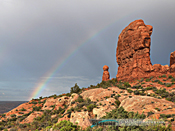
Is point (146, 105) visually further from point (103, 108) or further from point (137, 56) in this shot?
point (137, 56)

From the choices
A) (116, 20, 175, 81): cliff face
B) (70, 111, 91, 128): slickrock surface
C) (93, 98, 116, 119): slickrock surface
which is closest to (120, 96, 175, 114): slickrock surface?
(93, 98, 116, 119): slickrock surface

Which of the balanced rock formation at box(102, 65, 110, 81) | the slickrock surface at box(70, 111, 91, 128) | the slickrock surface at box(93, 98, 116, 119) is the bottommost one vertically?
the slickrock surface at box(70, 111, 91, 128)

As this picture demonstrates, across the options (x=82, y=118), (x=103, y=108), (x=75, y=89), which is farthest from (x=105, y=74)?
(x=82, y=118)

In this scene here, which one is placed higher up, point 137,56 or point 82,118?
point 137,56

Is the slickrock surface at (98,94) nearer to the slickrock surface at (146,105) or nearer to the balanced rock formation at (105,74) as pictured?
the slickrock surface at (146,105)

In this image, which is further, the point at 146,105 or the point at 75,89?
the point at 75,89

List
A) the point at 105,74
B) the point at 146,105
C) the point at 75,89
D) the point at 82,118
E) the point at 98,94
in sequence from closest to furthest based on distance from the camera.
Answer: the point at 146,105 < the point at 82,118 < the point at 98,94 < the point at 75,89 < the point at 105,74

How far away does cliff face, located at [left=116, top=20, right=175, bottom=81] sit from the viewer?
39.8 meters

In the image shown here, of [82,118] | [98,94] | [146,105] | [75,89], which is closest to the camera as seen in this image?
[146,105]

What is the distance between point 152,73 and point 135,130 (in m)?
30.1

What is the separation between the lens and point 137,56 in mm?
42125

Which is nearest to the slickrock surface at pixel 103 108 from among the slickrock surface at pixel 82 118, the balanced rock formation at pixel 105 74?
the slickrock surface at pixel 82 118

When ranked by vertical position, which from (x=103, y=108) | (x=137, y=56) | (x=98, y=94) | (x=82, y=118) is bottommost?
(x=82, y=118)

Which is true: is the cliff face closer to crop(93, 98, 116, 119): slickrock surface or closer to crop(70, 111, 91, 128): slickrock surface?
crop(93, 98, 116, 119): slickrock surface
